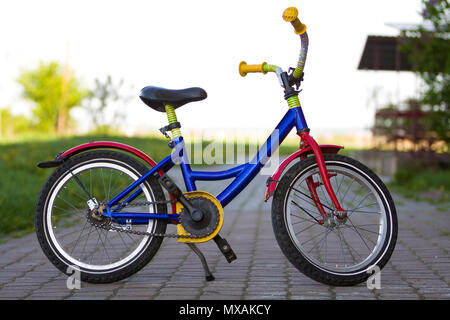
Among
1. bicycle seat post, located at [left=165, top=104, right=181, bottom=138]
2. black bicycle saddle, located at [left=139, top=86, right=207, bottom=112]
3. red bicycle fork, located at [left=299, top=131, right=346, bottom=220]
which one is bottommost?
red bicycle fork, located at [left=299, top=131, right=346, bottom=220]

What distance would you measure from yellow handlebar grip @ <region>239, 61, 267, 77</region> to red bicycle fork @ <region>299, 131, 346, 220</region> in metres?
0.50

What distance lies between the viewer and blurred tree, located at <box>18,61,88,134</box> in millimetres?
60906

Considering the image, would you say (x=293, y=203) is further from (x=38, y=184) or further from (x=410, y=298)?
(x=38, y=184)

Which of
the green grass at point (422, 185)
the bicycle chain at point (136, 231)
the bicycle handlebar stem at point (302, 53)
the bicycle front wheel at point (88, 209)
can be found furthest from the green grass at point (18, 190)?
the green grass at point (422, 185)

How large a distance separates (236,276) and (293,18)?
172 centimetres

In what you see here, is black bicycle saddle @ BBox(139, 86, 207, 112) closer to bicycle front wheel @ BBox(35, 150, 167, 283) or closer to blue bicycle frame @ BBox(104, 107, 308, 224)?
blue bicycle frame @ BBox(104, 107, 308, 224)

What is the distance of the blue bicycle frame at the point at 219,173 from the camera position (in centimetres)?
431

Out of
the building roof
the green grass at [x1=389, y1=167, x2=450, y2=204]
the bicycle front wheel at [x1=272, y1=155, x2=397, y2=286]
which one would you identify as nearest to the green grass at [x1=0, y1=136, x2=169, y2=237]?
the bicycle front wheel at [x1=272, y1=155, x2=397, y2=286]

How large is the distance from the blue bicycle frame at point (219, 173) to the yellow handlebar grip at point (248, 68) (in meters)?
0.34

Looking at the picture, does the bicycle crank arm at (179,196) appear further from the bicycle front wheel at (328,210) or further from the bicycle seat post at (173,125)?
the bicycle front wheel at (328,210)

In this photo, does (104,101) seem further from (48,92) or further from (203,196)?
(48,92)

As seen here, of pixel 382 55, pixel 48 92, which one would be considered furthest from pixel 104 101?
pixel 48 92

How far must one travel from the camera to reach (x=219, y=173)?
14.3 feet
